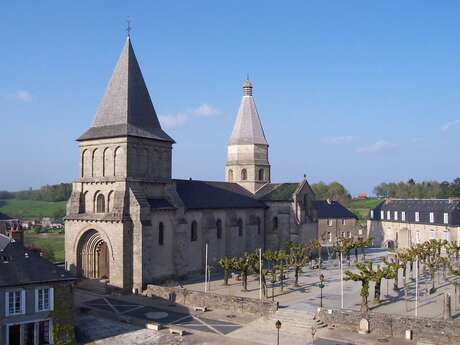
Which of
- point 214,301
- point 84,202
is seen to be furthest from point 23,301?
point 84,202

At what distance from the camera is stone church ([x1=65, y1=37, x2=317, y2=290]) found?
132ft

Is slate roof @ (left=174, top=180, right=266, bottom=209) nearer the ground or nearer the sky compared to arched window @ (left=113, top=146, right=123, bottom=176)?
nearer the ground

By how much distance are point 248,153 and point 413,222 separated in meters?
26.4

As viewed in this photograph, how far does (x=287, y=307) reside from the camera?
112 ft

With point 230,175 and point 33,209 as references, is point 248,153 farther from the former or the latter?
point 33,209

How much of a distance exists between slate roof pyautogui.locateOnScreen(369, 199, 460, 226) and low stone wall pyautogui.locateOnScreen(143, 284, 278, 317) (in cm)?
3908

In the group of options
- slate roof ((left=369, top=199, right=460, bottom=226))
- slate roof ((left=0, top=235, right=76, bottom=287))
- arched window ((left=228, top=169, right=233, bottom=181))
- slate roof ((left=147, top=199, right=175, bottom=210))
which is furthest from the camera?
arched window ((left=228, top=169, right=233, bottom=181))

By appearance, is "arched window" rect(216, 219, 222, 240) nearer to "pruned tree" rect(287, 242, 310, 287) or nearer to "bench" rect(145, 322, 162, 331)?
"pruned tree" rect(287, 242, 310, 287)

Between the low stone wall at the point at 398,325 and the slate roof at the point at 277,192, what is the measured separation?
90.7 feet

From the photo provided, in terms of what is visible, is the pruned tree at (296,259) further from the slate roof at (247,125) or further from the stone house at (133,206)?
the slate roof at (247,125)

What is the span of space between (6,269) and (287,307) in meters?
18.7

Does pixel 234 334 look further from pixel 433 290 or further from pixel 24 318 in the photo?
pixel 433 290

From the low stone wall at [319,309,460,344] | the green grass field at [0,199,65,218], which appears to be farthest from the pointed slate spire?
the green grass field at [0,199,65,218]

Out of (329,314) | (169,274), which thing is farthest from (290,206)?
(329,314)
